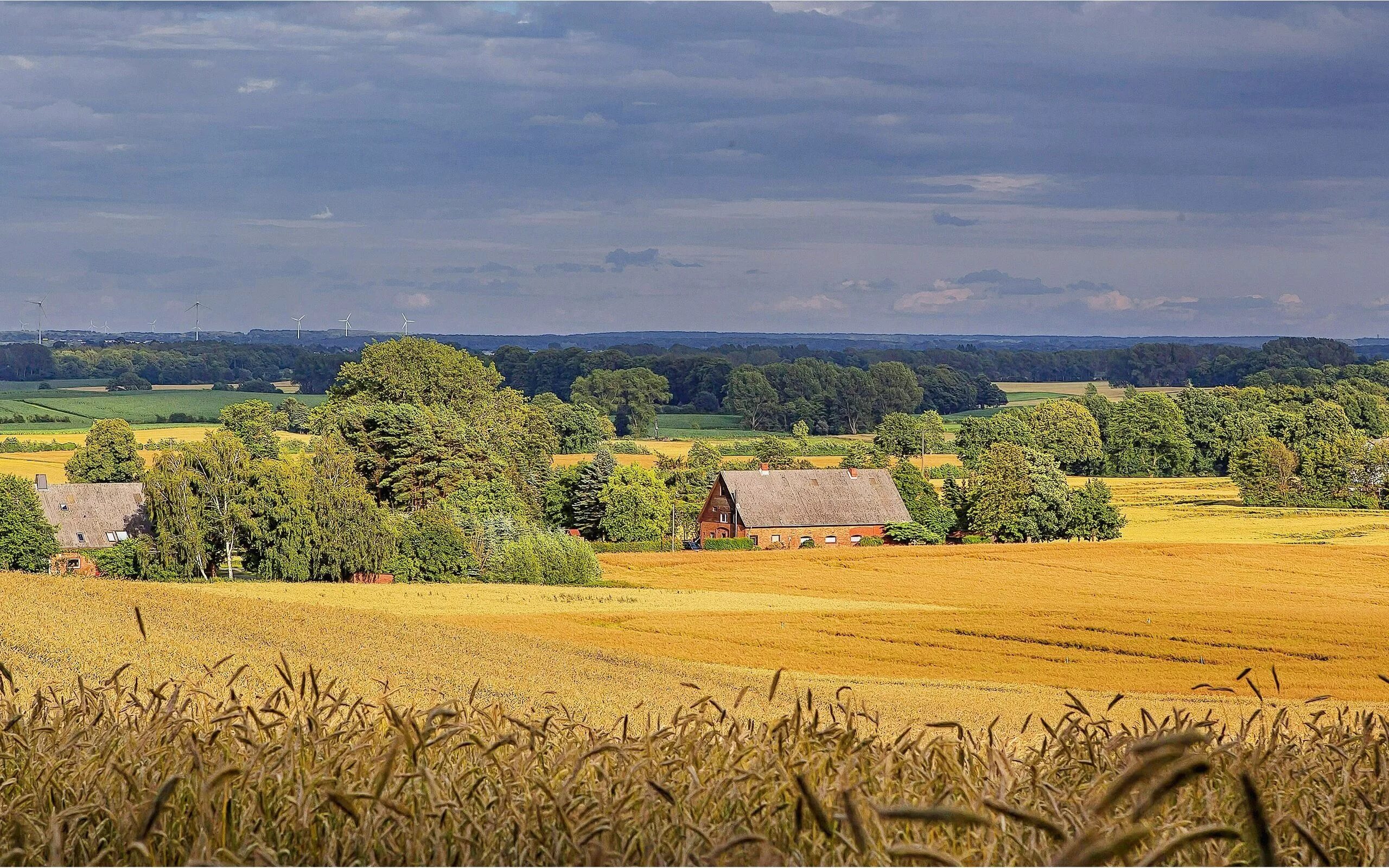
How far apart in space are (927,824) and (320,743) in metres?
2.09

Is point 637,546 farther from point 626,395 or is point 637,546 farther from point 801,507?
point 626,395

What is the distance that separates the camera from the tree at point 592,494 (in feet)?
261

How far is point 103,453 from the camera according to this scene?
9000 cm

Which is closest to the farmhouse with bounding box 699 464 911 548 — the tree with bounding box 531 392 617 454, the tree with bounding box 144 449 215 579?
the tree with bounding box 144 449 215 579

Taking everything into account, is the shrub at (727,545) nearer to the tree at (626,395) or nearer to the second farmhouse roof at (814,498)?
the second farmhouse roof at (814,498)

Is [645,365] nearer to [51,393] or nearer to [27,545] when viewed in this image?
[51,393]

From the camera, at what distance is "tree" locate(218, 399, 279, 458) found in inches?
3465

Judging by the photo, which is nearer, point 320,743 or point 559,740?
point 320,743

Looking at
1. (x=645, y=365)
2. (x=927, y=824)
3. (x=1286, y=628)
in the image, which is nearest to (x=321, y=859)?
(x=927, y=824)

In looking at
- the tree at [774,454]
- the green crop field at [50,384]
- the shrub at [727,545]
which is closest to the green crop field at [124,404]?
the green crop field at [50,384]

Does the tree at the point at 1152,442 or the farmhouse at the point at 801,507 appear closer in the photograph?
the farmhouse at the point at 801,507

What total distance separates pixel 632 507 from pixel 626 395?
7693 centimetres

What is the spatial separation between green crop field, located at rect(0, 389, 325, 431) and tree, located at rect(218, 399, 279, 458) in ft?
29.5

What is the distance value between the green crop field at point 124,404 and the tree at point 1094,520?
86470 millimetres
